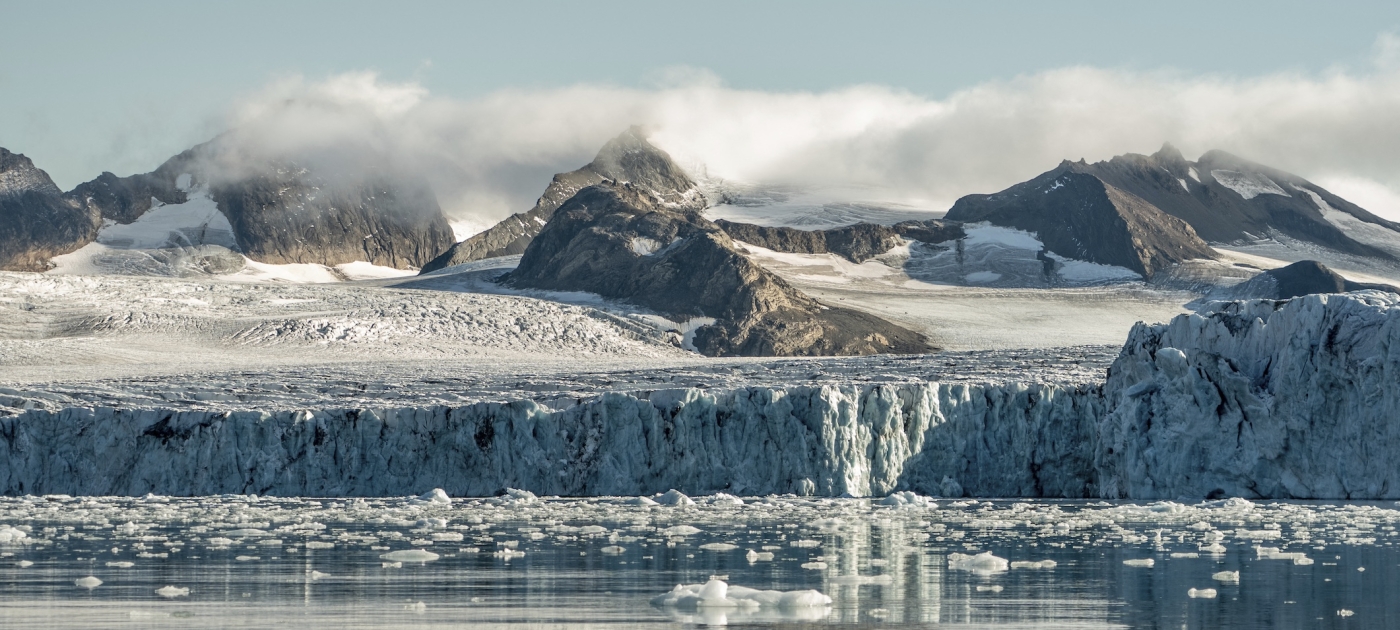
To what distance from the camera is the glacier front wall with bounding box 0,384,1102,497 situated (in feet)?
108

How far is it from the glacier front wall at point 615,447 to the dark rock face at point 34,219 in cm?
12802

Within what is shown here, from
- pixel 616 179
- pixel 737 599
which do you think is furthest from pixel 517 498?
pixel 616 179

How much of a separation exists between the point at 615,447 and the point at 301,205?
150612 mm

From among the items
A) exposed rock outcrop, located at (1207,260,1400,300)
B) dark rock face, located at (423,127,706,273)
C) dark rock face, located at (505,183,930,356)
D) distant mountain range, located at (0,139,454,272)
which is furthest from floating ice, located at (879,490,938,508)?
distant mountain range, located at (0,139,454,272)

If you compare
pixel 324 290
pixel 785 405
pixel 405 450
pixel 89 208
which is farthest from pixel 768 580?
pixel 89 208

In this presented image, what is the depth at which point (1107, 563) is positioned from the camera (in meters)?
17.4

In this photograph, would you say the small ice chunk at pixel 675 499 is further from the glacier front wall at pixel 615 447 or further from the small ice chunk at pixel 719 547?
the small ice chunk at pixel 719 547

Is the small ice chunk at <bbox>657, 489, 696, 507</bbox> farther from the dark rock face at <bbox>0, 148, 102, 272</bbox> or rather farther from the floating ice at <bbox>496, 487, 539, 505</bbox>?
the dark rock face at <bbox>0, 148, 102, 272</bbox>

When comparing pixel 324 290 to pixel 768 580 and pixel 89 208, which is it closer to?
pixel 768 580

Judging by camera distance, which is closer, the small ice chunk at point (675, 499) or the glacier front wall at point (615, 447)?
the small ice chunk at point (675, 499)

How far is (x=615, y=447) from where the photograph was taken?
33.3 m

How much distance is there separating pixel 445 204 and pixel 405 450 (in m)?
157

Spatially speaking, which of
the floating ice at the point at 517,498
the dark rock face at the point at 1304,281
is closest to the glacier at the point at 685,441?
the floating ice at the point at 517,498

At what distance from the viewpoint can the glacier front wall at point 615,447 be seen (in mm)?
32844
